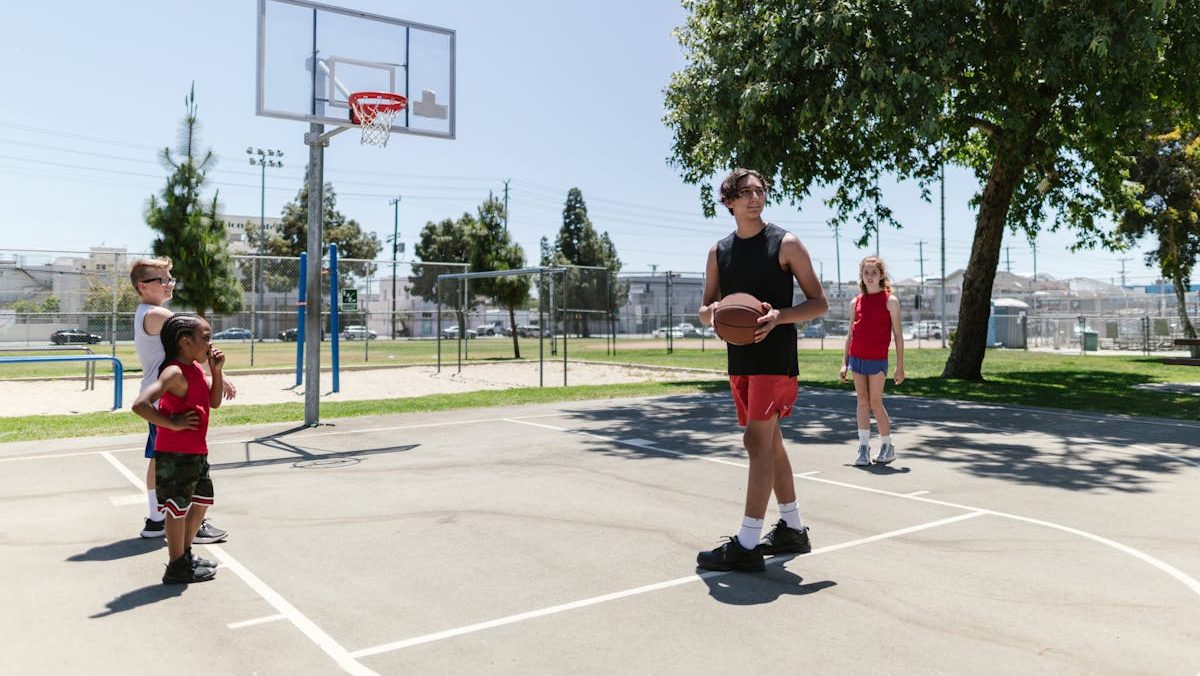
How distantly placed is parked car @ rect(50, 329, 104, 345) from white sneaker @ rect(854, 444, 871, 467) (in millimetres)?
21388

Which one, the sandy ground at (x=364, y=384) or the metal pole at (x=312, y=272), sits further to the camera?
the sandy ground at (x=364, y=384)

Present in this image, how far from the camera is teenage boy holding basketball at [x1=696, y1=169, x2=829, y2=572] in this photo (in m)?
4.44

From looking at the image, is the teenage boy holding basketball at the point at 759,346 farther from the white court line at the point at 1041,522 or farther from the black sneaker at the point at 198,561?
the black sneaker at the point at 198,561

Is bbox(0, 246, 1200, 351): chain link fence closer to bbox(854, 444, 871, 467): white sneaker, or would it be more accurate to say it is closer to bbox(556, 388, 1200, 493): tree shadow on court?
bbox(556, 388, 1200, 493): tree shadow on court

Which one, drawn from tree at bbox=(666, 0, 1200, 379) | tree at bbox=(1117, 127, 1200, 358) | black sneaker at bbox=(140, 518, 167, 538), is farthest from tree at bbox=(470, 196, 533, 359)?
black sneaker at bbox=(140, 518, 167, 538)

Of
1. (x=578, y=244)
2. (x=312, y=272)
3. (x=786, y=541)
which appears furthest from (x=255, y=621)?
(x=578, y=244)

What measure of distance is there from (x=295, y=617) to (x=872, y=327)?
227 inches

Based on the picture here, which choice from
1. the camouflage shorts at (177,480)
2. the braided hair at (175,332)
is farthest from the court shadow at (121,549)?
the braided hair at (175,332)

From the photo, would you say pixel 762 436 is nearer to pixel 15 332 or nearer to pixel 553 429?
pixel 553 429

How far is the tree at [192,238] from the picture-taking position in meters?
24.6

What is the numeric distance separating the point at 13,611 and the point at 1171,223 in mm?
32961

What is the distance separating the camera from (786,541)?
4.84 metres

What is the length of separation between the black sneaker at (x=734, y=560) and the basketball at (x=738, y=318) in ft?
3.76

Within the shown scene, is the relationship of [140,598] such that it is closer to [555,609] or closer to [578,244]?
[555,609]
